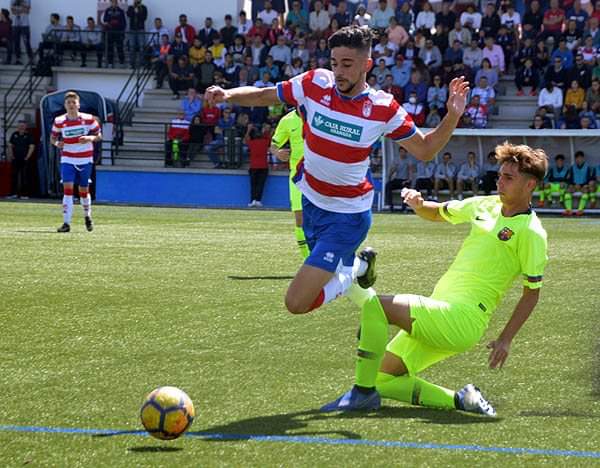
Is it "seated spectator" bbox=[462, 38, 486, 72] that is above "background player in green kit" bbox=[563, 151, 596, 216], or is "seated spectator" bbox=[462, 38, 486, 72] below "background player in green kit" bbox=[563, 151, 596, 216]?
above

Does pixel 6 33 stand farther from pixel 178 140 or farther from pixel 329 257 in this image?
pixel 329 257

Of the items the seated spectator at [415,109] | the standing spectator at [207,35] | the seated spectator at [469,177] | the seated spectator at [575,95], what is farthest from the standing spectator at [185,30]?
the seated spectator at [575,95]

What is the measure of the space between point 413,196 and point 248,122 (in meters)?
23.9

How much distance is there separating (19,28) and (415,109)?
44.2 ft

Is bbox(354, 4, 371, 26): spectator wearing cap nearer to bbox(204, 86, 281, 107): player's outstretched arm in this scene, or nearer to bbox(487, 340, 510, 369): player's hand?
bbox(204, 86, 281, 107): player's outstretched arm

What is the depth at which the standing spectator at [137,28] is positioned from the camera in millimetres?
33031

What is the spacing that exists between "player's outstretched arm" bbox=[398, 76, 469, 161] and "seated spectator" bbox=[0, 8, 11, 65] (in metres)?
29.0

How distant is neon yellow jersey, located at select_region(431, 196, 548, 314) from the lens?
237 inches

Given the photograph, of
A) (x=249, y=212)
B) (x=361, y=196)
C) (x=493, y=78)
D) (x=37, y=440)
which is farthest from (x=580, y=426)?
(x=493, y=78)

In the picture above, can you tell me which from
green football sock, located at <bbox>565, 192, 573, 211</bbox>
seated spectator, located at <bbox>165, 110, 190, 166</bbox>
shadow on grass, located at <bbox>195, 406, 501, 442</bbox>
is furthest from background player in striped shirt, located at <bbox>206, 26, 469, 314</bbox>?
seated spectator, located at <bbox>165, 110, 190, 166</bbox>

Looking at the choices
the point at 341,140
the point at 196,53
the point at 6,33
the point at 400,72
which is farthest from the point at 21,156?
the point at 341,140

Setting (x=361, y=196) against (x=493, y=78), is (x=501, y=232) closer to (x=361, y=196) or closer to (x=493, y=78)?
(x=361, y=196)

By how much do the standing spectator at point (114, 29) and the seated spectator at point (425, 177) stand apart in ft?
34.7

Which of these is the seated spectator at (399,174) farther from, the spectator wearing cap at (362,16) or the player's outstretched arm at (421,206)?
the player's outstretched arm at (421,206)
